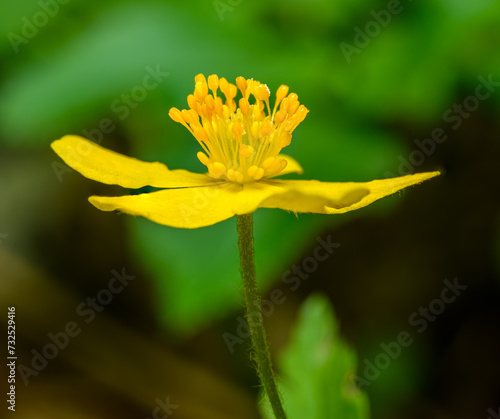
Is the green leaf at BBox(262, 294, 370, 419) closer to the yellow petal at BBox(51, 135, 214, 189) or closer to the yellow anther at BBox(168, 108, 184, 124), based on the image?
the yellow petal at BBox(51, 135, 214, 189)

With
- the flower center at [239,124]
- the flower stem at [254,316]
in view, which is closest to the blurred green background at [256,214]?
the flower center at [239,124]

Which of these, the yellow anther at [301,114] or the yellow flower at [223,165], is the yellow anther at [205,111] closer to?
the yellow flower at [223,165]

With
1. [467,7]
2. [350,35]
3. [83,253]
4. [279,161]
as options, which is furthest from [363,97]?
[83,253]

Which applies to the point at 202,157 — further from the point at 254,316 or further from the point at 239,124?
the point at 254,316

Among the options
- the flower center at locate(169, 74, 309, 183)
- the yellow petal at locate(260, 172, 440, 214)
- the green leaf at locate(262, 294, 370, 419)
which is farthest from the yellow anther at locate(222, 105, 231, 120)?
the green leaf at locate(262, 294, 370, 419)

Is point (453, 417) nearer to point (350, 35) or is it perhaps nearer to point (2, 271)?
point (350, 35)

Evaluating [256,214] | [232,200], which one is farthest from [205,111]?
[256,214]
